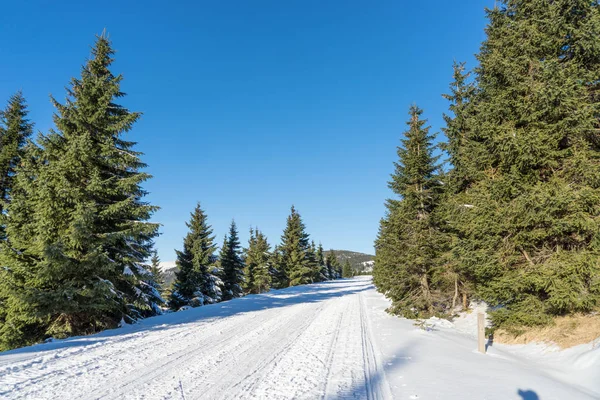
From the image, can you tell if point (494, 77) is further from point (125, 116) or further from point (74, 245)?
point (74, 245)

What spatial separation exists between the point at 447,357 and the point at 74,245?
10883 millimetres

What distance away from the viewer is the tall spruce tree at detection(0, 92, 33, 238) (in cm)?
1360

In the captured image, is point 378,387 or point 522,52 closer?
point 378,387

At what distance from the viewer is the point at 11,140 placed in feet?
45.9

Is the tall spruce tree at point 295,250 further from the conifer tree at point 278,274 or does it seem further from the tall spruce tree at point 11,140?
the tall spruce tree at point 11,140

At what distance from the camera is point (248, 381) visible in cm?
505

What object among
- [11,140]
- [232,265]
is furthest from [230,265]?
[11,140]

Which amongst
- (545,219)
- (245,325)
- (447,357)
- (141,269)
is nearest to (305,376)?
(447,357)

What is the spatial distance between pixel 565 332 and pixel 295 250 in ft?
111

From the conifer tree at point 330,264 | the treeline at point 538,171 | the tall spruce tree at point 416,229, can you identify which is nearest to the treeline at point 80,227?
the tall spruce tree at point 416,229

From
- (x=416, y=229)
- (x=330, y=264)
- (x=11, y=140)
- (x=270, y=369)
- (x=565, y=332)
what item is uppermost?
(x=11, y=140)

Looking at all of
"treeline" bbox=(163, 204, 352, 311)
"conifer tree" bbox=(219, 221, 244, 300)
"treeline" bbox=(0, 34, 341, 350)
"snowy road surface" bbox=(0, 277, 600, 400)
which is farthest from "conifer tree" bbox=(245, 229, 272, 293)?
"snowy road surface" bbox=(0, 277, 600, 400)

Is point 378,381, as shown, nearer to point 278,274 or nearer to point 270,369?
point 270,369

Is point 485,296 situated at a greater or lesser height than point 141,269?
lesser
